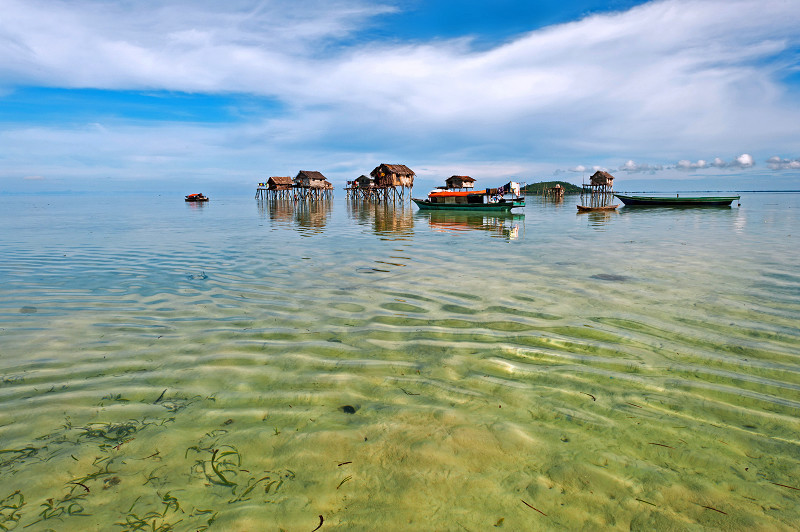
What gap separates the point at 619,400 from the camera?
4.09 metres

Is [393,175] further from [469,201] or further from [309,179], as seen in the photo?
[469,201]

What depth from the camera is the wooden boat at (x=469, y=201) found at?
39906 millimetres

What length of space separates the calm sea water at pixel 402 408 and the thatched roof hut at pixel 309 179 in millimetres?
59734

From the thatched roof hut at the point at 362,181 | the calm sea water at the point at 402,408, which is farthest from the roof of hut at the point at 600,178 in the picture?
the calm sea water at the point at 402,408

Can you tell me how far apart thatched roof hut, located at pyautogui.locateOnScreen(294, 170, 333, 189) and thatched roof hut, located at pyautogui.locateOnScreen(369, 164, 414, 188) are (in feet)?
34.1

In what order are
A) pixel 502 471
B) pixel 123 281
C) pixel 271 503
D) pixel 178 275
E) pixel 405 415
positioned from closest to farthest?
1. pixel 271 503
2. pixel 502 471
3. pixel 405 415
4. pixel 123 281
5. pixel 178 275

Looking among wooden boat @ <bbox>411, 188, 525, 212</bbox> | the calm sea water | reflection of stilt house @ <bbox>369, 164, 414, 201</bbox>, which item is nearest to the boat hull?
wooden boat @ <bbox>411, 188, 525, 212</bbox>

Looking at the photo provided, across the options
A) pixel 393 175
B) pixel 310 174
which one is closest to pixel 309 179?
pixel 310 174

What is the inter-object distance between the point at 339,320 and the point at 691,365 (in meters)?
4.99

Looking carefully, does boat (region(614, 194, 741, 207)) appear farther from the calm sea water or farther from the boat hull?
the calm sea water

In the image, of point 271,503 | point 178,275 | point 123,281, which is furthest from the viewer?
point 178,275

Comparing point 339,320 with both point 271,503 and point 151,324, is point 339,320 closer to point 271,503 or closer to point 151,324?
point 151,324

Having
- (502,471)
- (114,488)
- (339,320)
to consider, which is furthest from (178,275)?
(502,471)

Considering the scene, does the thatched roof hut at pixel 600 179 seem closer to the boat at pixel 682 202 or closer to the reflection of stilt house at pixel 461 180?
the boat at pixel 682 202
